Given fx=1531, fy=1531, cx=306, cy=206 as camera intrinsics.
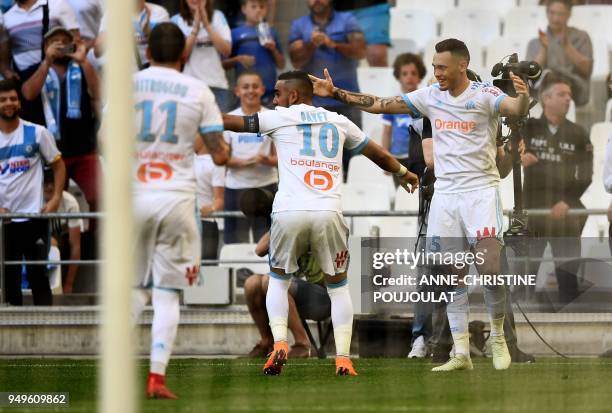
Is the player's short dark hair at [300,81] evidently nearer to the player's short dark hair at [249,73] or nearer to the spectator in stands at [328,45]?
the player's short dark hair at [249,73]

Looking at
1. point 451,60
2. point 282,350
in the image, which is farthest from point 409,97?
point 282,350

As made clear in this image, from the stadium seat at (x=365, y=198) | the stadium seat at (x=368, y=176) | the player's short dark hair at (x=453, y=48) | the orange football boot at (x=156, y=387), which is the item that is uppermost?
the player's short dark hair at (x=453, y=48)

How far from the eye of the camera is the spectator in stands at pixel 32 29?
404 inches

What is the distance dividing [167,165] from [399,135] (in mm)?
4249

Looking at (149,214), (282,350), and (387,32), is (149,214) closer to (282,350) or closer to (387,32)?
(282,350)

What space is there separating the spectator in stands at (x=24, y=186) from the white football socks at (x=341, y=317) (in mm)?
2784

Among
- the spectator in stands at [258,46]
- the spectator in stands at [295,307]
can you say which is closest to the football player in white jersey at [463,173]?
the spectator in stands at [295,307]

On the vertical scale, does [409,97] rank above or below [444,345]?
above

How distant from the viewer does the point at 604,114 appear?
1111 centimetres

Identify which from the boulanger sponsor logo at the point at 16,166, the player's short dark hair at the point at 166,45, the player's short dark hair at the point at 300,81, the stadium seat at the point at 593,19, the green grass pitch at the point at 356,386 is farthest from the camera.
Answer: the stadium seat at the point at 593,19

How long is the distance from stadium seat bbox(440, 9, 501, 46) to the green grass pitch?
3.31 meters

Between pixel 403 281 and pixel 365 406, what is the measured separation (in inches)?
127

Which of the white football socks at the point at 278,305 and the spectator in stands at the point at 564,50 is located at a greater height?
the spectator in stands at the point at 564,50

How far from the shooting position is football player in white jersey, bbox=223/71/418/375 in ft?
24.7
